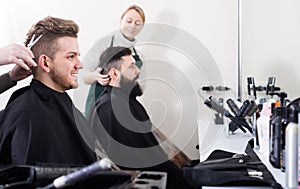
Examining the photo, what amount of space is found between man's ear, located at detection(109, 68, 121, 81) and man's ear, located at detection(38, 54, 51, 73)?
1.33ft

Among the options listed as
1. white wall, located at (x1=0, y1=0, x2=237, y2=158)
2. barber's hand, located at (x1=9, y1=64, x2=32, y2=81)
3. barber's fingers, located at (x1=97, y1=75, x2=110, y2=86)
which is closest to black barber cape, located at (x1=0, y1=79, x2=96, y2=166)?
barber's hand, located at (x1=9, y1=64, x2=32, y2=81)

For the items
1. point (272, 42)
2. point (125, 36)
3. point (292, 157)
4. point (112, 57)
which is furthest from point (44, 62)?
point (272, 42)

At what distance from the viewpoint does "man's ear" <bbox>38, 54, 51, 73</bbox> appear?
1.79m

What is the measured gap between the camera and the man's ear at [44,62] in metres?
1.79

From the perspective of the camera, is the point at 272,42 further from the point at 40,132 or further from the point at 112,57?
the point at 40,132

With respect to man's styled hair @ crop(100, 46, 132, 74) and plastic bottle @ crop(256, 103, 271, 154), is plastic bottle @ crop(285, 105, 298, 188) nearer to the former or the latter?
plastic bottle @ crop(256, 103, 271, 154)

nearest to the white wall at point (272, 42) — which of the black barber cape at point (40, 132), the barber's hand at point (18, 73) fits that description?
the black barber cape at point (40, 132)

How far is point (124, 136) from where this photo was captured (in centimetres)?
185

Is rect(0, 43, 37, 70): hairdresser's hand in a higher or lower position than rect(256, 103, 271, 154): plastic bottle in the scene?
higher

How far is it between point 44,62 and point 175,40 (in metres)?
1.07

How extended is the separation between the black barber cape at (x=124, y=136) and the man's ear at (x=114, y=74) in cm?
8

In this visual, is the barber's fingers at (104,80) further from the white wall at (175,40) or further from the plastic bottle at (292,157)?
the plastic bottle at (292,157)

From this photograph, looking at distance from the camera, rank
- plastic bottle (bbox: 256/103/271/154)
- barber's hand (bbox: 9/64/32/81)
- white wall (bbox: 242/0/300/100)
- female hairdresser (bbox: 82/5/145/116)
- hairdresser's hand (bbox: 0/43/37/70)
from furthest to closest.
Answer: female hairdresser (bbox: 82/5/145/116), white wall (bbox: 242/0/300/100), barber's hand (bbox: 9/64/32/81), hairdresser's hand (bbox: 0/43/37/70), plastic bottle (bbox: 256/103/271/154)

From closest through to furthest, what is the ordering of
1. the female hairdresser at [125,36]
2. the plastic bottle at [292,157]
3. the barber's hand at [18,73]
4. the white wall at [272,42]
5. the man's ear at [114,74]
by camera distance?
1. the plastic bottle at [292,157]
2. the barber's hand at [18,73]
3. the man's ear at [114,74]
4. the white wall at [272,42]
5. the female hairdresser at [125,36]
